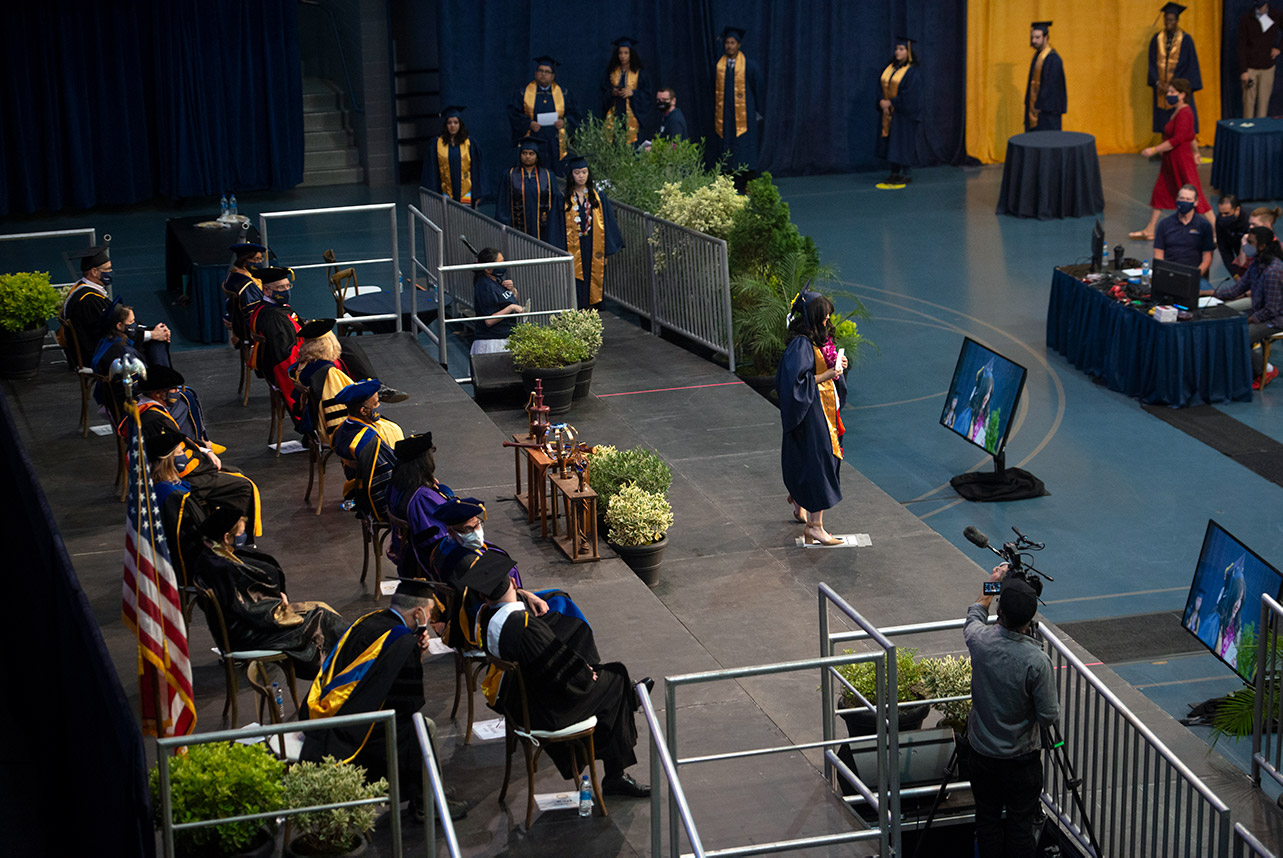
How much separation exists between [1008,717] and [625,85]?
15902 mm

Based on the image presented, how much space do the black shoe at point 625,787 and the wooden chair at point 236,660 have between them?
149 centimetres

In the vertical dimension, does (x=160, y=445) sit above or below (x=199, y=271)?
below

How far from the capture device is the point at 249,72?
20844 millimetres

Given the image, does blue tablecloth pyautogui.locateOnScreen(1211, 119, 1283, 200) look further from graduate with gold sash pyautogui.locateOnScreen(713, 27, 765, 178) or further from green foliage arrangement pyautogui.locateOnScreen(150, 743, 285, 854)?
green foliage arrangement pyautogui.locateOnScreen(150, 743, 285, 854)

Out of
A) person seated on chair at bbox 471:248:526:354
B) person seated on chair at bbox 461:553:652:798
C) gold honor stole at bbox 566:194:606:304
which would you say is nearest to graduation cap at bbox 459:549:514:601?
person seated on chair at bbox 461:553:652:798

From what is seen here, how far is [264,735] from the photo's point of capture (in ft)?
18.0

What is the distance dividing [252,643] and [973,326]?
1017 centimetres

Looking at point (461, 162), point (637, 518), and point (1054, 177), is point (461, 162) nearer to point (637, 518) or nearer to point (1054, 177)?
point (1054, 177)

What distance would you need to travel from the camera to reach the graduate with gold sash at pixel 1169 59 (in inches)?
870

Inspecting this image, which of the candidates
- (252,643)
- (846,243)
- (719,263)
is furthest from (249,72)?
(252,643)

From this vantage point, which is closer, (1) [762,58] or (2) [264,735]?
(2) [264,735]

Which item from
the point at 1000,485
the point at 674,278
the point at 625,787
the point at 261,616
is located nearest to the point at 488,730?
the point at 625,787

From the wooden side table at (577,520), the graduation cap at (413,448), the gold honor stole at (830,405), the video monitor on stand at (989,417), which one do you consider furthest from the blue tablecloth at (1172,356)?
the graduation cap at (413,448)

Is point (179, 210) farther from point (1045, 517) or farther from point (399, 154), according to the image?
point (1045, 517)
